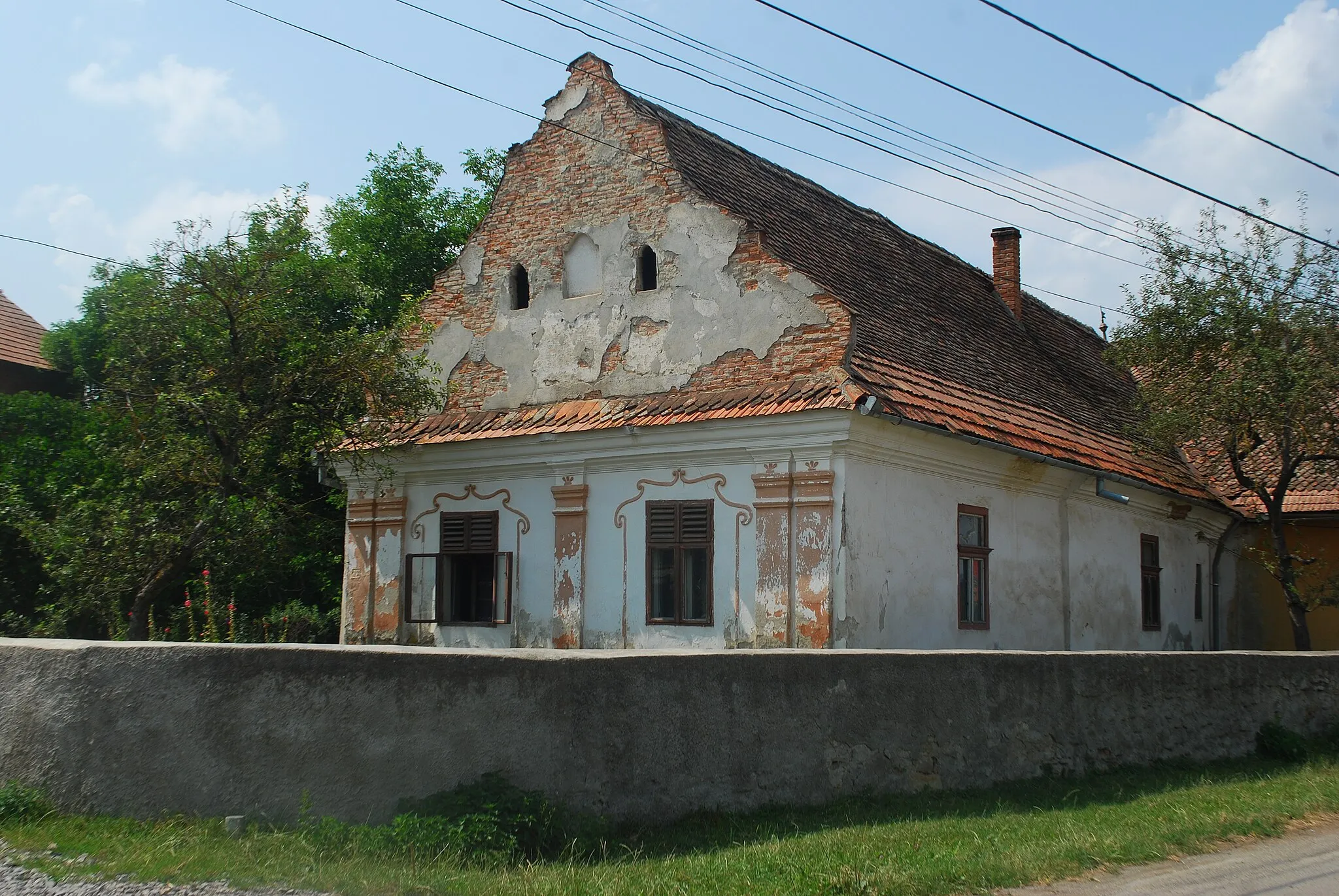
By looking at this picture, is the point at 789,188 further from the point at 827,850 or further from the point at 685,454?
the point at 827,850

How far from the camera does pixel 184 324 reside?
475 inches

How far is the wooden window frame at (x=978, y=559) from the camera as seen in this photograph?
13.4m

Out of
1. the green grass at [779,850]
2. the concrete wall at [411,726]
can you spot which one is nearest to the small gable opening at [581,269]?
the concrete wall at [411,726]

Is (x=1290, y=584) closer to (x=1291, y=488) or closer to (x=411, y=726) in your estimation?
(x=1291, y=488)

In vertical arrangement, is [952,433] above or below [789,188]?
below

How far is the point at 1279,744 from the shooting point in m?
11.6

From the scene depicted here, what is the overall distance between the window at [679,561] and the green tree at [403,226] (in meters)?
12.9

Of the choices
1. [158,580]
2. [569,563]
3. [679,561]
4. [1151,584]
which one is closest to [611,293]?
[569,563]

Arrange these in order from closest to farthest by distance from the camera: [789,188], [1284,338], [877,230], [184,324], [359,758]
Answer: [359,758] → [184,324] → [1284,338] → [789,188] → [877,230]

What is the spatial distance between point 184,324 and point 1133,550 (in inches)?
492

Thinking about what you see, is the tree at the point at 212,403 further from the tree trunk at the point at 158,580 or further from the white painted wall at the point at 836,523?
the white painted wall at the point at 836,523

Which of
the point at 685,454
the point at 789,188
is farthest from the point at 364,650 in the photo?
the point at 789,188

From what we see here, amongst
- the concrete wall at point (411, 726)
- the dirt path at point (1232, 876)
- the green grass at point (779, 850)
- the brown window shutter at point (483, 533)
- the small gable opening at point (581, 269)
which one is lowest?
the dirt path at point (1232, 876)

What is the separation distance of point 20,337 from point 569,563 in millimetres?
18253
